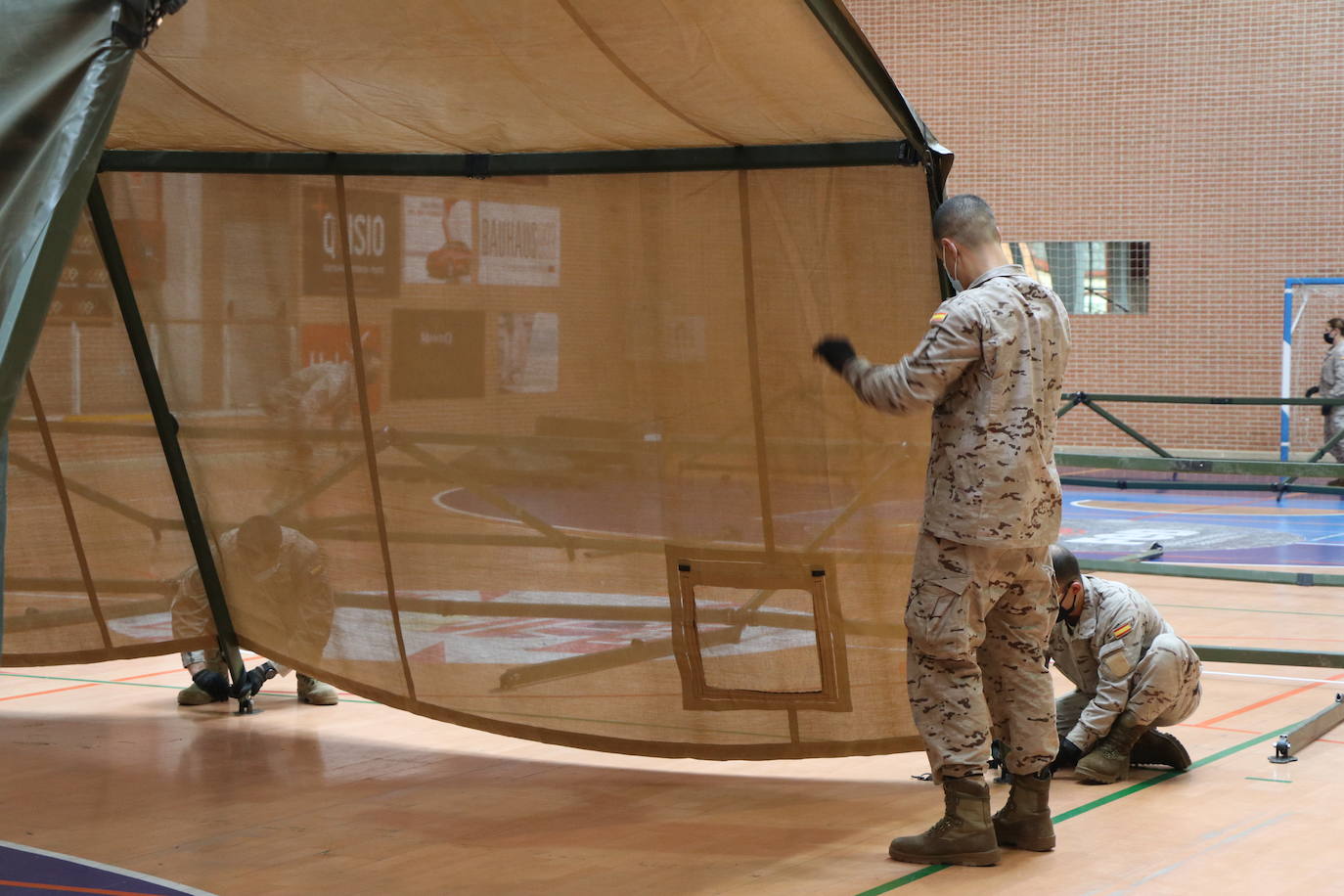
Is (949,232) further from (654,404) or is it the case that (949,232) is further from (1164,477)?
(1164,477)

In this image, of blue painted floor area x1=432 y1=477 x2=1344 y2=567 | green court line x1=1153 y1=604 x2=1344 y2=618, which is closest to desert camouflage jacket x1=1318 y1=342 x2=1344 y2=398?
blue painted floor area x1=432 y1=477 x2=1344 y2=567

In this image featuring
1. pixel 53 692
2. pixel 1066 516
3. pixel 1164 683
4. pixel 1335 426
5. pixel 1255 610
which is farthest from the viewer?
pixel 1335 426

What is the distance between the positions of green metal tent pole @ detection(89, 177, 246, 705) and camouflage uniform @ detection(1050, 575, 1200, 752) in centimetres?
347

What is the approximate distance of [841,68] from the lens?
4.14 metres

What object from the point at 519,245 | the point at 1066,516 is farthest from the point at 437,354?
the point at 1066,516

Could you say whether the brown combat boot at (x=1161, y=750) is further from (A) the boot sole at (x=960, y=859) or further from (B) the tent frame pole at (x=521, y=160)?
(B) the tent frame pole at (x=521, y=160)

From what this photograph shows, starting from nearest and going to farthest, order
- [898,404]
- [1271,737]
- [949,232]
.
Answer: [898,404], [949,232], [1271,737]

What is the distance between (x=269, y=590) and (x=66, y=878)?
6.72ft

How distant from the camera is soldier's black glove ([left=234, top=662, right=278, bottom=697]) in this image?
6.51m

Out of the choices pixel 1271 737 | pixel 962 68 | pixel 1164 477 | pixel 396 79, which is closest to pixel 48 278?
pixel 396 79

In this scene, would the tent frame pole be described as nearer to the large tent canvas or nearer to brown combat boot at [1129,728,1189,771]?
the large tent canvas

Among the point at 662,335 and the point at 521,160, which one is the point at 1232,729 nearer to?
the point at 662,335

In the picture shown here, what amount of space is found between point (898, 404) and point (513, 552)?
2.04 metres

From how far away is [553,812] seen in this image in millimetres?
4984
